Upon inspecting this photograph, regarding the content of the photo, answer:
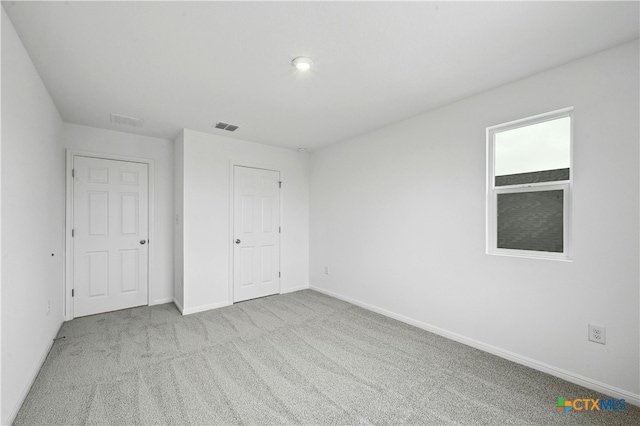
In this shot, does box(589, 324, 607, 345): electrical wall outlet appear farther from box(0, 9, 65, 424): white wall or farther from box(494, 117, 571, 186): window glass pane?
box(0, 9, 65, 424): white wall

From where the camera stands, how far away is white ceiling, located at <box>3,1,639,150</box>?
63.7 inches

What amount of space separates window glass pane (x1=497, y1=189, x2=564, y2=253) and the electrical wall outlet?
0.57 m

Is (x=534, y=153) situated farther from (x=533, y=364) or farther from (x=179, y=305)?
(x=179, y=305)

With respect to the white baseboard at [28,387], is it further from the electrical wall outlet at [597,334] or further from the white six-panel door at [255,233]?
the electrical wall outlet at [597,334]

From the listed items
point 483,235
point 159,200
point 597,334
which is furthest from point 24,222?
point 597,334

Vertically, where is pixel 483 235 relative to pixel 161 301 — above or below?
above

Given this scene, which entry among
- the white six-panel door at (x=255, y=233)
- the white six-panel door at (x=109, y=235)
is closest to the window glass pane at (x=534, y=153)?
the white six-panel door at (x=255, y=233)

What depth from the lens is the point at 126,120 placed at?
3.34 metres

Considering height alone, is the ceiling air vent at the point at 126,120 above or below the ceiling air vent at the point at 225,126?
below

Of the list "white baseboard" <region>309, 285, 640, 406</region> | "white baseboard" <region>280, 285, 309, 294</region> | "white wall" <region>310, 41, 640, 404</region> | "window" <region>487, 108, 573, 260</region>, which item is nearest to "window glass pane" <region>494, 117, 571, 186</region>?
"window" <region>487, 108, 573, 260</region>

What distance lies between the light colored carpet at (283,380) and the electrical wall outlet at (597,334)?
381 mm

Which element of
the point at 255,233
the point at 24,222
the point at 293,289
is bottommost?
the point at 293,289

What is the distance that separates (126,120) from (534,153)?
4288 mm

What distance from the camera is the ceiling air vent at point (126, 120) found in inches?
128
